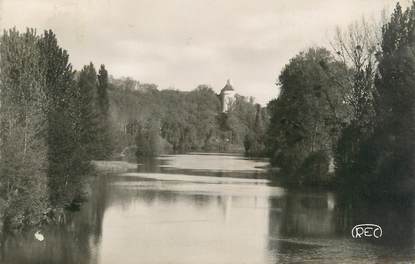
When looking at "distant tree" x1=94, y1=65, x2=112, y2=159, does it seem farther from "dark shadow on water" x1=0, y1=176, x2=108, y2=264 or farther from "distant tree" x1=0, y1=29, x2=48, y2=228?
"distant tree" x1=0, y1=29, x2=48, y2=228

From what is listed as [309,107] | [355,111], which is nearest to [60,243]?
[355,111]

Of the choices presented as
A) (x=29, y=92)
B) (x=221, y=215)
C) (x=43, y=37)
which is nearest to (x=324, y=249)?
(x=221, y=215)

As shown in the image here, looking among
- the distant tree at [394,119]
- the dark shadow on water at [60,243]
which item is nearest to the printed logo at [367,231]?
the distant tree at [394,119]

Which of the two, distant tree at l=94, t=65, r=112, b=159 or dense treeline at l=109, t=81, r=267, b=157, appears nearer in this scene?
distant tree at l=94, t=65, r=112, b=159

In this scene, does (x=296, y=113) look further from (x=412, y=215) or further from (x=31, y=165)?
(x=31, y=165)

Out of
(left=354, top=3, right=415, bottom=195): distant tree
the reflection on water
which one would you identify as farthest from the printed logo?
(left=354, top=3, right=415, bottom=195): distant tree
